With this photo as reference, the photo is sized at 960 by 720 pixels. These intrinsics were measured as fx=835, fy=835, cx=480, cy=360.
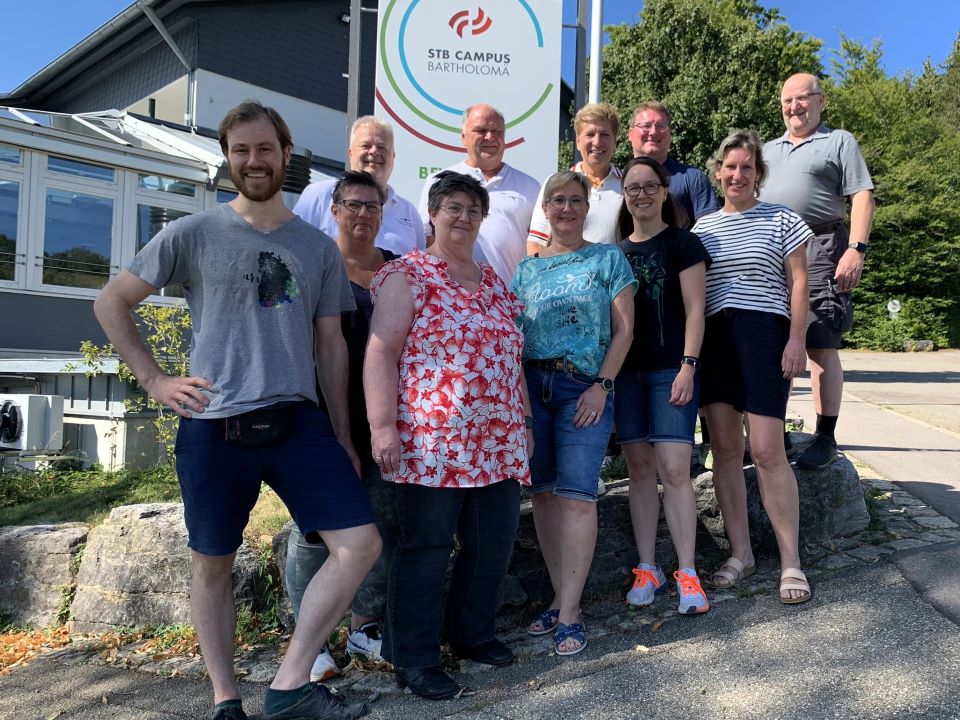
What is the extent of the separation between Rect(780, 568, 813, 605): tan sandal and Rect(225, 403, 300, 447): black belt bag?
2.28m

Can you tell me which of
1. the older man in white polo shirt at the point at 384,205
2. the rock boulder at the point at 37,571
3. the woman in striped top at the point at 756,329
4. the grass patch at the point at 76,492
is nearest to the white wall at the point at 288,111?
the grass patch at the point at 76,492

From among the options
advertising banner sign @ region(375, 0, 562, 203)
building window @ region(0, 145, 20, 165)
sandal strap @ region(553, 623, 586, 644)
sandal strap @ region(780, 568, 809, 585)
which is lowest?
sandal strap @ region(553, 623, 586, 644)

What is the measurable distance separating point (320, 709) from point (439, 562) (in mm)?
643

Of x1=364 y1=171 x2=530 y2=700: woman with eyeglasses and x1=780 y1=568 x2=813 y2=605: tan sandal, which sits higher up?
x1=364 y1=171 x2=530 y2=700: woman with eyeglasses

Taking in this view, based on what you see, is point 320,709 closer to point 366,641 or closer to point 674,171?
point 366,641

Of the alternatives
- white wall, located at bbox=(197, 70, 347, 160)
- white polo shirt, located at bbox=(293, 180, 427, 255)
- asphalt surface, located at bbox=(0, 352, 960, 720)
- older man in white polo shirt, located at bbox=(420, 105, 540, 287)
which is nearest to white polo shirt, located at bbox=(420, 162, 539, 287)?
older man in white polo shirt, located at bbox=(420, 105, 540, 287)

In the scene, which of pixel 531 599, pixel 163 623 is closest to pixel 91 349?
pixel 163 623

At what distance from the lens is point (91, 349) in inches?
→ 300

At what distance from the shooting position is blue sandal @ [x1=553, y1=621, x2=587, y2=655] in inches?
131

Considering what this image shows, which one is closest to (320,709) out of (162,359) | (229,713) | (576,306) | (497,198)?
(229,713)

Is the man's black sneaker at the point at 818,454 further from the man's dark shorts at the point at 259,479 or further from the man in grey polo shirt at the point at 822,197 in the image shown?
the man's dark shorts at the point at 259,479

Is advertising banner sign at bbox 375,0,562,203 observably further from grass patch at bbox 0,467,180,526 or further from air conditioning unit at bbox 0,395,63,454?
air conditioning unit at bbox 0,395,63,454

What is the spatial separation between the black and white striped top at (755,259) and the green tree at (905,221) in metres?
25.3

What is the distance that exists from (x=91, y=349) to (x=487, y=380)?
5804mm
